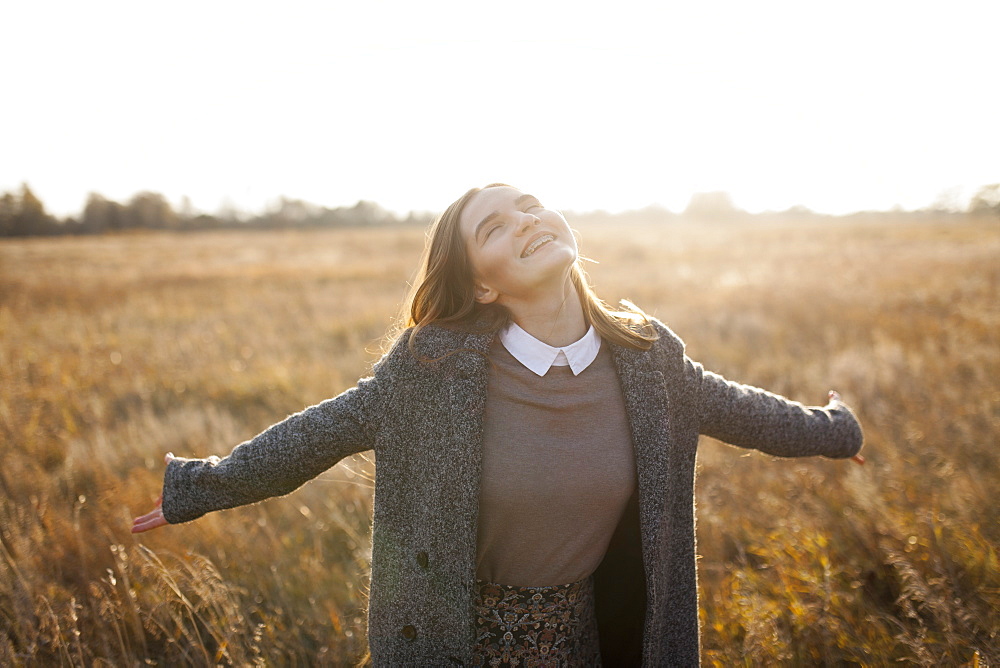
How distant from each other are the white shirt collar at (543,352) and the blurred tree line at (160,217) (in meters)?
52.3

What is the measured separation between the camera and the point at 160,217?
186 ft

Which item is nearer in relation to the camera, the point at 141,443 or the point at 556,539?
the point at 556,539

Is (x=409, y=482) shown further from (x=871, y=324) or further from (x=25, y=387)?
(x=871, y=324)

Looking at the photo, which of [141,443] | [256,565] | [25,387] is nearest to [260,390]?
[141,443]

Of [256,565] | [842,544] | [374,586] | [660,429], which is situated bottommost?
[256,565]

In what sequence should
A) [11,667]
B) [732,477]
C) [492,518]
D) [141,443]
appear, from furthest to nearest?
1. [141,443]
2. [732,477]
3. [11,667]
4. [492,518]

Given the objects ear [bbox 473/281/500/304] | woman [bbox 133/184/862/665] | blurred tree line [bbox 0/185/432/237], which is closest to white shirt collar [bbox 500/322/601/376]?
woman [bbox 133/184/862/665]

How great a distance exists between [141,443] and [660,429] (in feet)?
13.6

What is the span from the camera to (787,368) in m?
5.67

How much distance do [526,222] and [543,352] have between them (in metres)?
0.42

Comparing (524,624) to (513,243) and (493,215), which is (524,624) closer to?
(513,243)

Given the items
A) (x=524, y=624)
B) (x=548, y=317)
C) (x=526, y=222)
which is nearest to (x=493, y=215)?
(x=526, y=222)

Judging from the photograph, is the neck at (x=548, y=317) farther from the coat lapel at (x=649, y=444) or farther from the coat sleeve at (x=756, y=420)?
the coat sleeve at (x=756, y=420)

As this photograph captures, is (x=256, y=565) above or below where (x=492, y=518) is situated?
below
